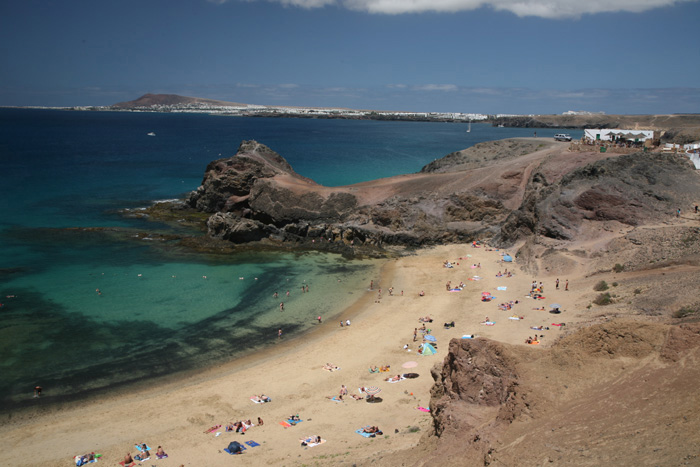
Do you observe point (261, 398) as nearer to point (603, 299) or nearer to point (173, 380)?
point (173, 380)

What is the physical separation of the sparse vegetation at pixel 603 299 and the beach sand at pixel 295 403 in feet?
4.14

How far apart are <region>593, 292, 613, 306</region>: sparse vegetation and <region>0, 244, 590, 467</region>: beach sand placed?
4.14ft

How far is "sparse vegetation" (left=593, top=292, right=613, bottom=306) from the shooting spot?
25.2m

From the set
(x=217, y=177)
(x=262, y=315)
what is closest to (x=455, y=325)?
(x=262, y=315)

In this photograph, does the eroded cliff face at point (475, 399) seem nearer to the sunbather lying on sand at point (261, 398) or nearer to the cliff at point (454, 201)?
the sunbather lying on sand at point (261, 398)

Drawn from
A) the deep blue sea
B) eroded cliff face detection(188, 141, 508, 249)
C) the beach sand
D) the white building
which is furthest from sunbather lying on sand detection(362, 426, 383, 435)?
the white building

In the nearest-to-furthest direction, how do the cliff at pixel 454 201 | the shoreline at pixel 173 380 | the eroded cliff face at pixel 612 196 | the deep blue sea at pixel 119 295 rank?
1. the shoreline at pixel 173 380
2. the deep blue sea at pixel 119 295
3. the eroded cliff face at pixel 612 196
4. the cliff at pixel 454 201

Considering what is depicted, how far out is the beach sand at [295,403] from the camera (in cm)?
1728

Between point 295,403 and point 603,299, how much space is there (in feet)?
52.9

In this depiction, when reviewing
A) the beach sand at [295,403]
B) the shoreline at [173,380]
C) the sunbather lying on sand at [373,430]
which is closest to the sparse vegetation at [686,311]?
the beach sand at [295,403]

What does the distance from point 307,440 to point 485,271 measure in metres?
22.0

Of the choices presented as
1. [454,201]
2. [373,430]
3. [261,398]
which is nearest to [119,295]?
[261,398]

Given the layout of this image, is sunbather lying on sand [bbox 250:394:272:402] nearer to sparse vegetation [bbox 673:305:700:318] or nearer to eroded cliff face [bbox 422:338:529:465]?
eroded cliff face [bbox 422:338:529:465]

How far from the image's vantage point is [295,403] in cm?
2058
